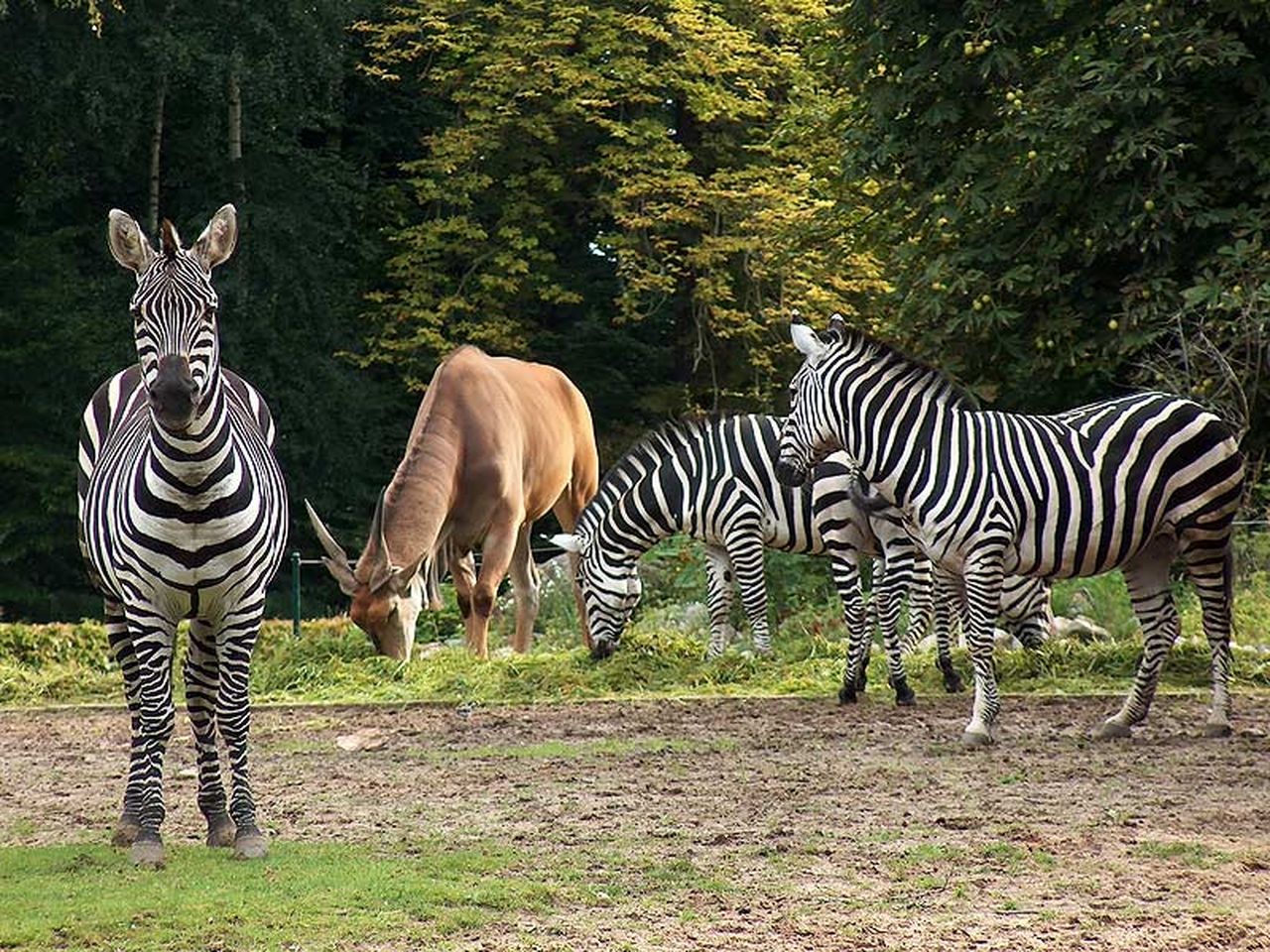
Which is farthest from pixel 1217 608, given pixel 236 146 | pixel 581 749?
pixel 236 146

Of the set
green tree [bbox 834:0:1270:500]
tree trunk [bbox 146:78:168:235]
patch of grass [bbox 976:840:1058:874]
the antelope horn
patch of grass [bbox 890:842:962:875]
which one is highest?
tree trunk [bbox 146:78:168:235]

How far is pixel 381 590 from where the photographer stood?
13734 millimetres

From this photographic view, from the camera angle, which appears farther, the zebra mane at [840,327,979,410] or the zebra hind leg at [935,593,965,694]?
the zebra hind leg at [935,593,965,694]

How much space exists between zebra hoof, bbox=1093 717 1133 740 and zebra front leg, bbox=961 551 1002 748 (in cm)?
61

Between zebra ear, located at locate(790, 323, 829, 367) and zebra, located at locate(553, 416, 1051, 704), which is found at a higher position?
zebra ear, located at locate(790, 323, 829, 367)

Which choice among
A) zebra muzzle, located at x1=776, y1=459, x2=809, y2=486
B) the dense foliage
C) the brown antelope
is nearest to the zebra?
the brown antelope

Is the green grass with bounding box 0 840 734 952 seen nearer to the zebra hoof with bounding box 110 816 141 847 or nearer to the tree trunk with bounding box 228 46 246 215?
the zebra hoof with bounding box 110 816 141 847

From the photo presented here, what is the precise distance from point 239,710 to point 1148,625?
554 centimetres

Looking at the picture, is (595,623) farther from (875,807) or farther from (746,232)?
(746,232)

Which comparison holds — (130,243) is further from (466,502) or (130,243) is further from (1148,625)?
(466,502)

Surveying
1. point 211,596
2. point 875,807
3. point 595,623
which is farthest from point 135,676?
point 595,623

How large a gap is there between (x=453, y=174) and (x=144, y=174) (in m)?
4.51

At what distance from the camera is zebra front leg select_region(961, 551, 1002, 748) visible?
10.5 m

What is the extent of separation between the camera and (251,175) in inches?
1082
